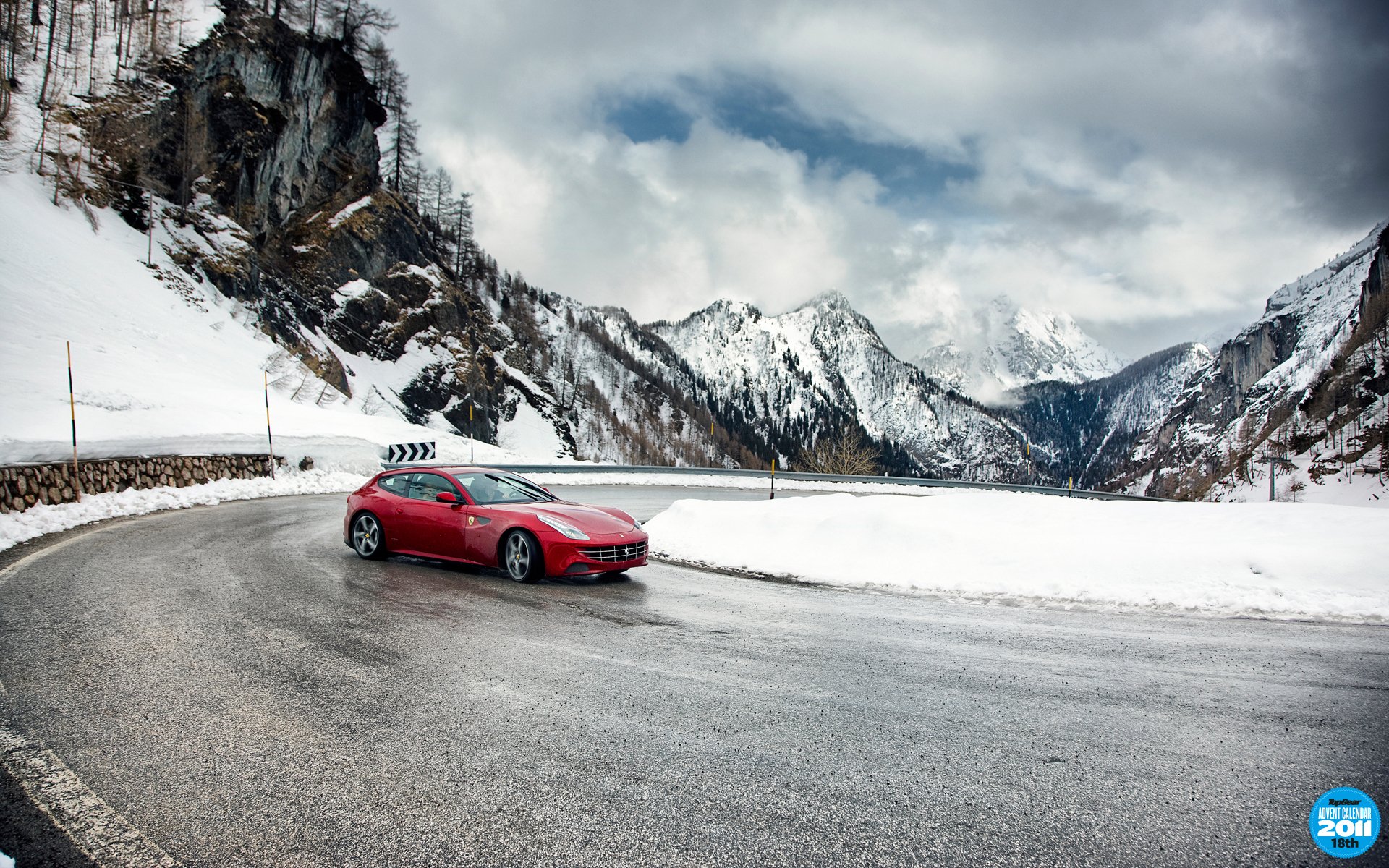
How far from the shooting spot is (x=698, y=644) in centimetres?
568

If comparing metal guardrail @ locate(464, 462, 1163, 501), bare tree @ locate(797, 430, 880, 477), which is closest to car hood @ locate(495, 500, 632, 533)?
metal guardrail @ locate(464, 462, 1163, 501)

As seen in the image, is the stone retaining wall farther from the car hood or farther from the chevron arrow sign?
the car hood

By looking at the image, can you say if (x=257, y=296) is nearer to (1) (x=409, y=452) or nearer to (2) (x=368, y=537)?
(1) (x=409, y=452)

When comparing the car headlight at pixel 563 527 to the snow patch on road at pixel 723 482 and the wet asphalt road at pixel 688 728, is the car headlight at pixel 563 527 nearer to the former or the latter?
the wet asphalt road at pixel 688 728

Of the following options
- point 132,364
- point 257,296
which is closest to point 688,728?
point 132,364

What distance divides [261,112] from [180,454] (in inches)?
1805

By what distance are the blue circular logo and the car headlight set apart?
6542mm

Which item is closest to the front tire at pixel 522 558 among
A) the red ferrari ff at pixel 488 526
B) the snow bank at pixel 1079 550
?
the red ferrari ff at pixel 488 526

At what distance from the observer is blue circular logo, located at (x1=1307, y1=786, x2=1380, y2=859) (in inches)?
112

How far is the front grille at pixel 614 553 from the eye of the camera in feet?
27.3

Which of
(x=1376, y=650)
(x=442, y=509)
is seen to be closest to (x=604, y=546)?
(x=442, y=509)

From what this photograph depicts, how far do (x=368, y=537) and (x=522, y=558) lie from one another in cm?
258

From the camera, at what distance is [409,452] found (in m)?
27.6

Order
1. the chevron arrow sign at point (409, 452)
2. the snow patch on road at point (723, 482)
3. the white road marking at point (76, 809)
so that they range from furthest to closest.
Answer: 1. the snow patch on road at point (723, 482)
2. the chevron arrow sign at point (409, 452)
3. the white road marking at point (76, 809)
